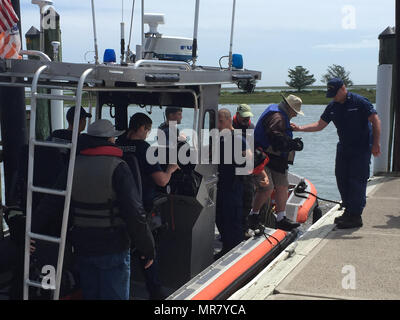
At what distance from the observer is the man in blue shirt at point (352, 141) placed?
548 cm

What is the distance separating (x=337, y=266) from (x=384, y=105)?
18.4 ft

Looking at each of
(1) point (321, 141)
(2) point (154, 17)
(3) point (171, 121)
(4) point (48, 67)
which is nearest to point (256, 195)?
(3) point (171, 121)

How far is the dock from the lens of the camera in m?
3.97

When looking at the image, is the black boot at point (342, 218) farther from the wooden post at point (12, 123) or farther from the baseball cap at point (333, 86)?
the wooden post at point (12, 123)

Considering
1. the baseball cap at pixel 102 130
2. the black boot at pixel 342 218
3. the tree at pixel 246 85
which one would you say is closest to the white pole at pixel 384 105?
the black boot at pixel 342 218

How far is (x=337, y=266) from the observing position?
4.54m

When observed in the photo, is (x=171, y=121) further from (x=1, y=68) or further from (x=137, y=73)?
(x=1, y=68)

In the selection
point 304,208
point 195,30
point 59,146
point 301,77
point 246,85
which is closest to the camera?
point 59,146

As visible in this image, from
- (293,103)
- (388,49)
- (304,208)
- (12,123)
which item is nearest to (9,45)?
(12,123)

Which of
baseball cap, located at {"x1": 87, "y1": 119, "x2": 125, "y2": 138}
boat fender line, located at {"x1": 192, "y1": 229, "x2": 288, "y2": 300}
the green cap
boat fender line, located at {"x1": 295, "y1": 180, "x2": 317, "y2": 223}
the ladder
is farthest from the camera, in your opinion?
boat fender line, located at {"x1": 295, "y1": 180, "x2": 317, "y2": 223}

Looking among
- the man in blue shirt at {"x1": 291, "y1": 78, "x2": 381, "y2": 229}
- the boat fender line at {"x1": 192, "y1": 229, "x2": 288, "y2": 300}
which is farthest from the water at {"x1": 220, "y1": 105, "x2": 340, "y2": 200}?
the boat fender line at {"x1": 192, "y1": 229, "x2": 288, "y2": 300}

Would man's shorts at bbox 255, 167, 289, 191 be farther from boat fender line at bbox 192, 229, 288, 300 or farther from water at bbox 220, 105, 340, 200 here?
water at bbox 220, 105, 340, 200

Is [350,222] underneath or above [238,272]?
above

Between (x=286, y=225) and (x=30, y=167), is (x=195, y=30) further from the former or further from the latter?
(x=286, y=225)
